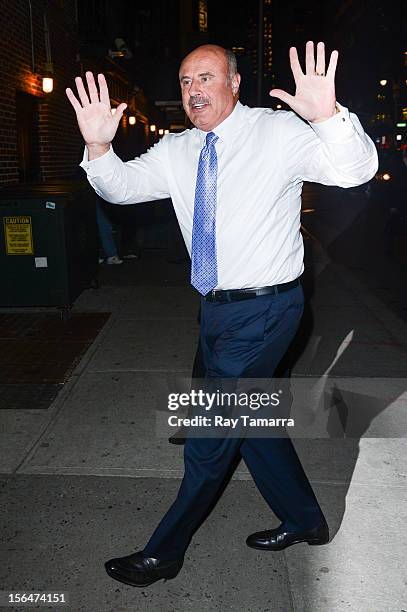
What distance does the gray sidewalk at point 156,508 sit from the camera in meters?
2.64

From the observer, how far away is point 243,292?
2.68m

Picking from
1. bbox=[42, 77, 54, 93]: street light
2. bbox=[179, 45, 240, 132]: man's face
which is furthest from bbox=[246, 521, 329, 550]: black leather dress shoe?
bbox=[42, 77, 54, 93]: street light

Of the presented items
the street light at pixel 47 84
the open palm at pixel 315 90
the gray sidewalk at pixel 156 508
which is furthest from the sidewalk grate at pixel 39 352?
the street light at pixel 47 84

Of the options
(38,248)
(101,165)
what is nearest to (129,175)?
(101,165)

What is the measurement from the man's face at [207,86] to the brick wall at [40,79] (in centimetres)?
627

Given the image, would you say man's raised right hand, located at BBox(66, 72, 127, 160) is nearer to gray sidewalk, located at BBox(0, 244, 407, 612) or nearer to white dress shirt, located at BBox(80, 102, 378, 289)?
white dress shirt, located at BBox(80, 102, 378, 289)

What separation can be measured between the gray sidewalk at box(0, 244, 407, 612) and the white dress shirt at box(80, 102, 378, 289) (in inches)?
50.5

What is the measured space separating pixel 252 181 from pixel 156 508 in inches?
69.7

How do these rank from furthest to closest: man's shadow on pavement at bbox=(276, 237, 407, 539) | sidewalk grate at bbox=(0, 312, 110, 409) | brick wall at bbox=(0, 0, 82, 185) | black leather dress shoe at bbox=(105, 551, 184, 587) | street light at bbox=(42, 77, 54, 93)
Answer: street light at bbox=(42, 77, 54, 93) → brick wall at bbox=(0, 0, 82, 185) → sidewalk grate at bbox=(0, 312, 110, 409) → man's shadow on pavement at bbox=(276, 237, 407, 539) → black leather dress shoe at bbox=(105, 551, 184, 587)

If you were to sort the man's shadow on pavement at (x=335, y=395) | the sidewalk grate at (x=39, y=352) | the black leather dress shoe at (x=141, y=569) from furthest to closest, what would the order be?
the sidewalk grate at (x=39, y=352)
the man's shadow on pavement at (x=335, y=395)
the black leather dress shoe at (x=141, y=569)

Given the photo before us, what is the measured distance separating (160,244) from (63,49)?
4007 millimetres

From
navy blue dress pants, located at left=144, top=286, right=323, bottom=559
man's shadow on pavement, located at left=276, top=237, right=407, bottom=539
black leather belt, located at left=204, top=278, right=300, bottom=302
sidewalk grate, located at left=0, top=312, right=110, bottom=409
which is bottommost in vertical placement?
man's shadow on pavement, located at left=276, top=237, right=407, bottom=539

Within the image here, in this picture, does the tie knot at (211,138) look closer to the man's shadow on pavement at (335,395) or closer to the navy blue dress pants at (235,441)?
the navy blue dress pants at (235,441)

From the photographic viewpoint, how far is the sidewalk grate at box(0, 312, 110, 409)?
4.81 m
